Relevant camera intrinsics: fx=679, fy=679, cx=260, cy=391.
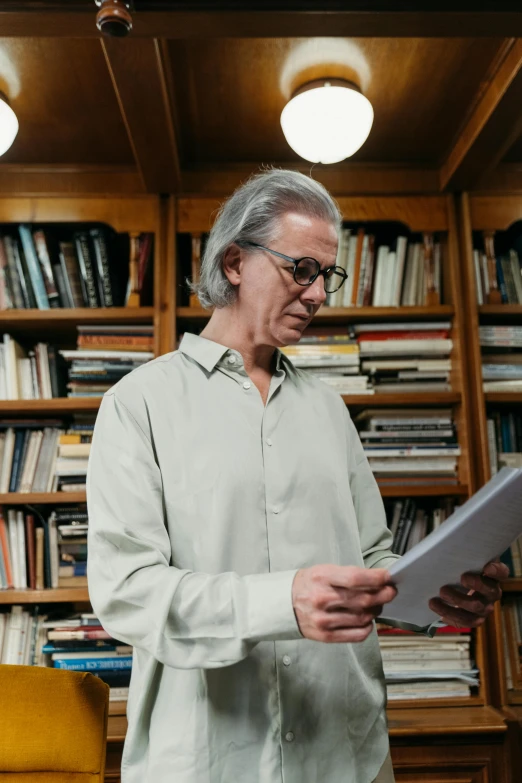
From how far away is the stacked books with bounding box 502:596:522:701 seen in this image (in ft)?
6.95

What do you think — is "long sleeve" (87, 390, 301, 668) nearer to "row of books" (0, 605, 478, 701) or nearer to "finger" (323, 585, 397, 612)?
"finger" (323, 585, 397, 612)

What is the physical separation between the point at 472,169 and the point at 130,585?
6.07 ft

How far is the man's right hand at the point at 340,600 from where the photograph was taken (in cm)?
76

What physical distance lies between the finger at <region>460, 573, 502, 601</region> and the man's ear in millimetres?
632

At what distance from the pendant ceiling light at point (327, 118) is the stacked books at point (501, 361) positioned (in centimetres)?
79

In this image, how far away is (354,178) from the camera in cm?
236

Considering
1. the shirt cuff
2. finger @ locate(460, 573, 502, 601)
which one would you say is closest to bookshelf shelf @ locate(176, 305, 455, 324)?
finger @ locate(460, 573, 502, 601)

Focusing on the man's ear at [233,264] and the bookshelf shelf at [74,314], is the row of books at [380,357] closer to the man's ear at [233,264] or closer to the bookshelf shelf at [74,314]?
the bookshelf shelf at [74,314]

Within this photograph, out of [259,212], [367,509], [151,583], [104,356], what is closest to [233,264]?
[259,212]

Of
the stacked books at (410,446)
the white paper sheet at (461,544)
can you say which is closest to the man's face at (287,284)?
the white paper sheet at (461,544)

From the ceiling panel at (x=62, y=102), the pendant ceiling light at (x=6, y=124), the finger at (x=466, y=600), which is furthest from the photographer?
the pendant ceiling light at (x=6, y=124)

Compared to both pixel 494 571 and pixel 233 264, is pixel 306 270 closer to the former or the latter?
pixel 233 264

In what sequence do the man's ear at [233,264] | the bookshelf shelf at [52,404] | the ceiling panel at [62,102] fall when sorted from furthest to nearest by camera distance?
the bookshelf shelf at [52,404] < the ceiling panel at [62,102] < the man's ear at [233,264]

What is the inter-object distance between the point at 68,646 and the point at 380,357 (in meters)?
1.35
